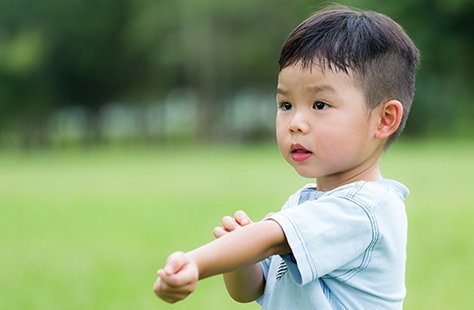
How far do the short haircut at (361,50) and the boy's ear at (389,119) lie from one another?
0.08 feet

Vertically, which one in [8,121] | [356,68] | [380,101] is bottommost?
[8,121]

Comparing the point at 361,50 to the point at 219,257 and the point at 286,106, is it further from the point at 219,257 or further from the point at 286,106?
the point at 219,257

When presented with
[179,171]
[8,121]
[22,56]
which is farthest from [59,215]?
[8,121]

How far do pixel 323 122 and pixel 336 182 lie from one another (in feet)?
0.78

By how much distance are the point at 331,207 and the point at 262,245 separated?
0.22 meters

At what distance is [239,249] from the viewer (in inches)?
54.2

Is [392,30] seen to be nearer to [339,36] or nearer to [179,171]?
[339,36]

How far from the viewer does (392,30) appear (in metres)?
1.74

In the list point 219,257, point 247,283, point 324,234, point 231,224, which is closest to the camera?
point 219,257

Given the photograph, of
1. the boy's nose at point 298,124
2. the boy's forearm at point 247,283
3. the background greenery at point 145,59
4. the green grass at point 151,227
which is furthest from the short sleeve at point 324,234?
the background greenery at point 145,59

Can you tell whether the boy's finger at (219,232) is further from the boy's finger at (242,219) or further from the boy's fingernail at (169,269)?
the boy's fingernail at (169,269)

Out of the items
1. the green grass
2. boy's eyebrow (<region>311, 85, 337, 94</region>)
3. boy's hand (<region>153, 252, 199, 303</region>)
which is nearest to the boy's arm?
boy's hand (<region>153, 252, 199, 303</region>)

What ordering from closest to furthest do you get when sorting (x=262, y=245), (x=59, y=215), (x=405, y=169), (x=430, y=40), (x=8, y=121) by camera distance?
(x=262, y=245) < (x=59, y=215) < (x=405, y=169) < (x=430, y=40) < (x=8, y=121)

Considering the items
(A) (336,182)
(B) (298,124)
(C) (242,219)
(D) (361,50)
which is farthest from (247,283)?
(D) (361,50)
